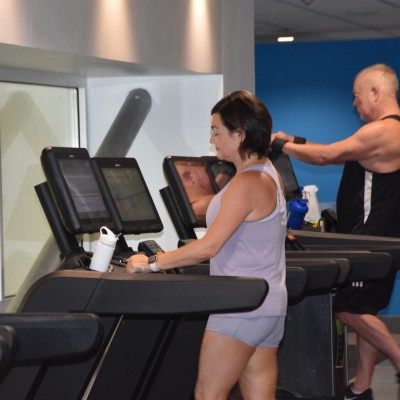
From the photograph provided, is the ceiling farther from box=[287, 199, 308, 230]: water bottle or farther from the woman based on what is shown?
the woman

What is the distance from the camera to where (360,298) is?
203 inches

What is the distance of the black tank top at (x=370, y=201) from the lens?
203 inches

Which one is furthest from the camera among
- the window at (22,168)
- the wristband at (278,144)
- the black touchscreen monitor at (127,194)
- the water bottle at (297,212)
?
the window at (22,168)

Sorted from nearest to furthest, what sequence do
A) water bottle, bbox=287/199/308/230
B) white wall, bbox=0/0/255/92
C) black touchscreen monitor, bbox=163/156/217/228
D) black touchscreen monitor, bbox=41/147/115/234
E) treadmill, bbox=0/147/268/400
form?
treadmill, bbox=0/147/268/400
black touchscreen monitor, bbox=41/147/115/234
black touchscreen monitor, bbox=163/156/217/228
white wall, bbox=0/0/255/92
water bottle, bbox=287/199/308/230

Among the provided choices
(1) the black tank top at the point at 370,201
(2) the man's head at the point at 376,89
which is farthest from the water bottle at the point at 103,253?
(2) the man's head at the point at 376,89

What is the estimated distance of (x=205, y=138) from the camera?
658 centimetres

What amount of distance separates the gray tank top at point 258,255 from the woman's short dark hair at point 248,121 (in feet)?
0.24

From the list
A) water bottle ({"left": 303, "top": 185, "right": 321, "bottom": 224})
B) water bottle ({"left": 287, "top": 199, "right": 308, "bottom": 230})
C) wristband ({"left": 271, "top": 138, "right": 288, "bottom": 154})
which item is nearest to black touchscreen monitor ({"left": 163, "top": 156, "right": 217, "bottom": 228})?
wristband ({"left": 271, "top": 138, "right": 288, "bottom": 154})

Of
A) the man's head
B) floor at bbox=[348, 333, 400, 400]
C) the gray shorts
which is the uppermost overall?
the man's head

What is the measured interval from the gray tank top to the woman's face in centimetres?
→ 9

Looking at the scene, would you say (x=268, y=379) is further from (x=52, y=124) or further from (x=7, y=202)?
(x=52, y=124)

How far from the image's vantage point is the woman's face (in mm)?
3332

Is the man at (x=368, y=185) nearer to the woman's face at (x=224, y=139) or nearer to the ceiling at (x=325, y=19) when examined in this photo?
the woman's face at (x=224, y=139)

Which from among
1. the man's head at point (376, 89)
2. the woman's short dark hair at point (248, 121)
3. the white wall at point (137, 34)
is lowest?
the woman's short dark hair at point (248, 121)
